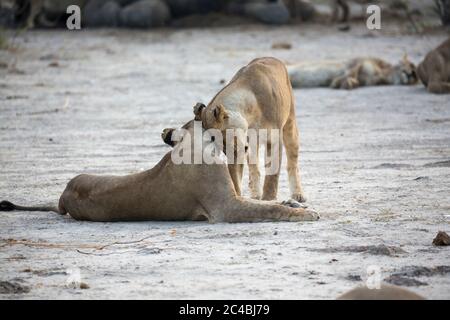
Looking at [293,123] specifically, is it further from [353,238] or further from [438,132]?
[438,132]

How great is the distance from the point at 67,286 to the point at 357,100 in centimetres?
795

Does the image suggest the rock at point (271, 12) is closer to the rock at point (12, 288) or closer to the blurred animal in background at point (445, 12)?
the blurred animal in background at point (445, 12)

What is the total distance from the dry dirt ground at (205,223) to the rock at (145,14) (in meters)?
3.76

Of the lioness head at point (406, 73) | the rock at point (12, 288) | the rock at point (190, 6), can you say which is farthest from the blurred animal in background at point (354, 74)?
the rock at point (12, 288)

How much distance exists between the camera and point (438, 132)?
416 inches

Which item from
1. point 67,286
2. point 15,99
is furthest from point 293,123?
point 15,99

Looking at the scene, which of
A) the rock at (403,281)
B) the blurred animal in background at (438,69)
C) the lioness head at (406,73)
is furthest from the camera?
the lioness head at (406,73)

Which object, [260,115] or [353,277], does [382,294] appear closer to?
Answer: [353,277]

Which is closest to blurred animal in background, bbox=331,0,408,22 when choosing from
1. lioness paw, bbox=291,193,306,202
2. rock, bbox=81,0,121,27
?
rock, bbox=81,0,121,27

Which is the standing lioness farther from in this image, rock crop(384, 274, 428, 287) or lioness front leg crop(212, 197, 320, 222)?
rock crop(384, 274, 428, 287)

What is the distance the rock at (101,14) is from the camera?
71.9 ft

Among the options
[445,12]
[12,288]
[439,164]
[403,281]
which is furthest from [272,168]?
[445,12]

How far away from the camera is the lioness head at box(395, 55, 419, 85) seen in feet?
45.6

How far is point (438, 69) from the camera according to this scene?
1312 centimetres
